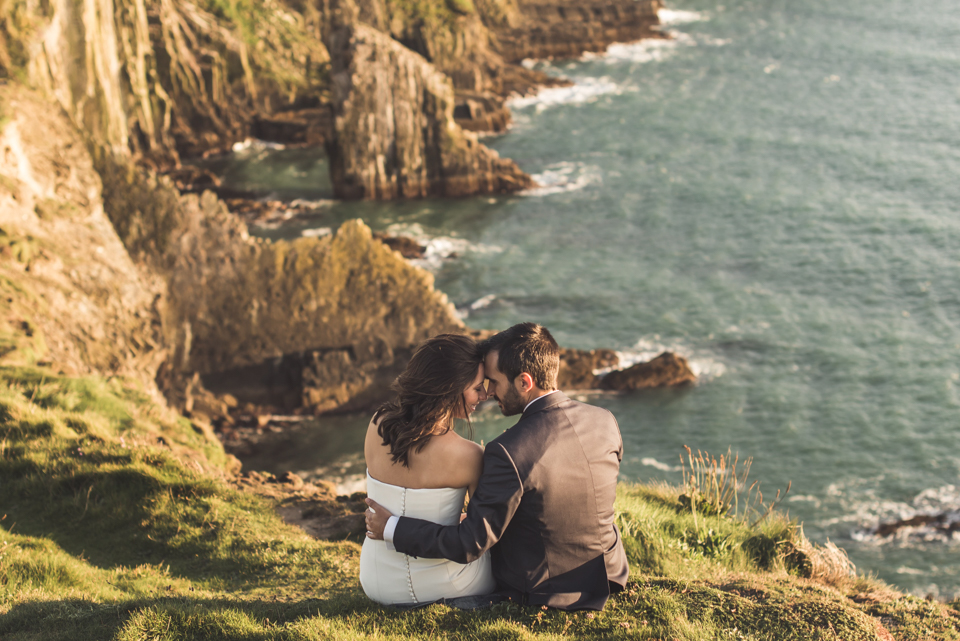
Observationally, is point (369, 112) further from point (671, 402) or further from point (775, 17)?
point (775, 17)

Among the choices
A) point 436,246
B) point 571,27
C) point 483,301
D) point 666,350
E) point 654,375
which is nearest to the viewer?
point 654,375

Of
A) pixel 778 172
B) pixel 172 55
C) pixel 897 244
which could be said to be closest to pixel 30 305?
pixel 172 55

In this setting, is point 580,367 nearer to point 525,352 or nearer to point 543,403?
point 543,403

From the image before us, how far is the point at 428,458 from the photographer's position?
621 centimetres

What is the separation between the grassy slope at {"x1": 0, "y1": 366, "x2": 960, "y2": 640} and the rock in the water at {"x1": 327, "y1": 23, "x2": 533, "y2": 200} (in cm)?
3454

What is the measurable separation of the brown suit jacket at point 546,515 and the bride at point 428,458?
20cm

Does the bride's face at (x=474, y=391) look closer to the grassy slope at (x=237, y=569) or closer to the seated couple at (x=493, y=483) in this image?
the seated couple at (x=493, y=483)

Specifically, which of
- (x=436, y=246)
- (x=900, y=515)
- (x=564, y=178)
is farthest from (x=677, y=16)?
(x=900, y=515)

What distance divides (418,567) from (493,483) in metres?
1.01

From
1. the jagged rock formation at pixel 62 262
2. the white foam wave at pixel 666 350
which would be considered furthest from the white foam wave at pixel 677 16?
the jagged rock formation at pixel 62 262

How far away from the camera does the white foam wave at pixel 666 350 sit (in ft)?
101

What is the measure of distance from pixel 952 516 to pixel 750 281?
16.1 meters

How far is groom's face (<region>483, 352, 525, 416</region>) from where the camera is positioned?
246 inches

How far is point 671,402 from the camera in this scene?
2888 cm
